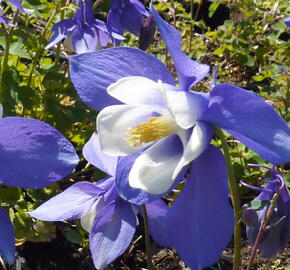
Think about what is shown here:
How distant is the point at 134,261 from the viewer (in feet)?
6.50

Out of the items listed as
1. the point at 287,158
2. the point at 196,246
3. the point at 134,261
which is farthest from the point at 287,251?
the point at 287,158

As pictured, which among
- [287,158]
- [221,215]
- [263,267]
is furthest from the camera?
[263,267]

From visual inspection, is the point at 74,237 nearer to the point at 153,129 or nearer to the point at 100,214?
the point at 100,214

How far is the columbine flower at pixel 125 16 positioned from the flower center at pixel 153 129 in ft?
3.72

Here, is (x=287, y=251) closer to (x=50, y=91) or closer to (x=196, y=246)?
(x=50, y=91)

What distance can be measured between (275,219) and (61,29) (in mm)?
1013

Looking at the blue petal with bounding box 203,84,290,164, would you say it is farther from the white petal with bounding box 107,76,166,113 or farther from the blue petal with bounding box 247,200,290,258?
the blue petal with bounding box 247,200,290,258

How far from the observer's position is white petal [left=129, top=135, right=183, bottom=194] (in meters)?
0.85

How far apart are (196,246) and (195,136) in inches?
6.6

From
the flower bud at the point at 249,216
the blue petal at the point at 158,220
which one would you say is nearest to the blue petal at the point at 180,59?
the flower bud at the point at 249,216

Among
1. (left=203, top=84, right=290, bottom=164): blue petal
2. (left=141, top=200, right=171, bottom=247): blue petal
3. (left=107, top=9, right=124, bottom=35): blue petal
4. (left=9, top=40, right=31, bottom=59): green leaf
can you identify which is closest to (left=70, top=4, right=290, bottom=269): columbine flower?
(left=203, top=84, right=290, bottom=164): blue petal

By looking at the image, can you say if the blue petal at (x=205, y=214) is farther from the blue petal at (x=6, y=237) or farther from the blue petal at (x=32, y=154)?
the blue petal at (x=6, y=237)

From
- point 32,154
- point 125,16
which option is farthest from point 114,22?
point 32,154

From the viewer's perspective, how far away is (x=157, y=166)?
2.86 ft
